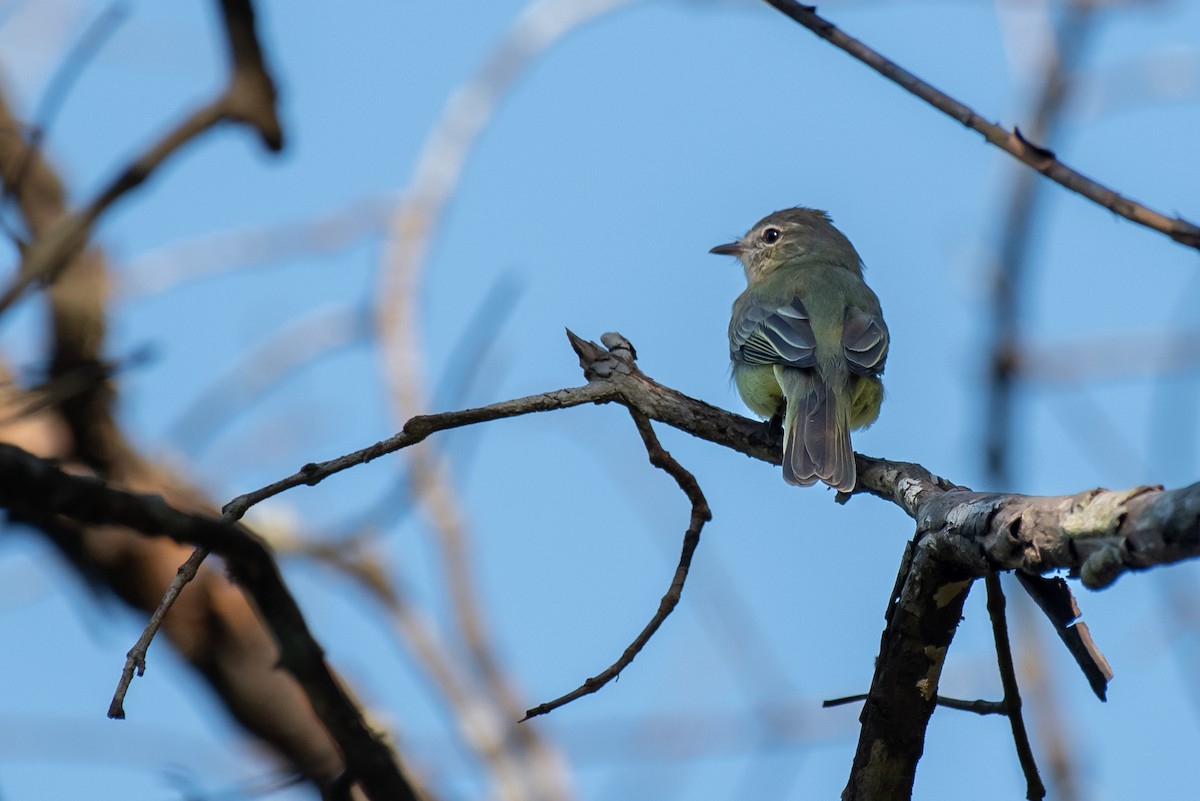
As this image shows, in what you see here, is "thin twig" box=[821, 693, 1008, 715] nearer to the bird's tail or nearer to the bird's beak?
the bird's tail

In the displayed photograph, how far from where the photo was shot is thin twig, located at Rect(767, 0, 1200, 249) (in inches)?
82.4

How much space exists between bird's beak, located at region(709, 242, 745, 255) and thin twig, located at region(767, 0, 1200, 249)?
610 cm

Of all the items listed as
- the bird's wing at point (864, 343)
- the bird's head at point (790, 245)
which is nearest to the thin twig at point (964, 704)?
the bird's wing at point (864, 343)

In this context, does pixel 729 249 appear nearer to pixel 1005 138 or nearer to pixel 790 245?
pixel 790 245

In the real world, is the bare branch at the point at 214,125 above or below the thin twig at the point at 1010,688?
above

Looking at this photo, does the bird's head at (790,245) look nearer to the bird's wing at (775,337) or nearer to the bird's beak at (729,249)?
the bird's beak at (729,249)

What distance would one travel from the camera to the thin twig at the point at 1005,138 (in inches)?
82.4

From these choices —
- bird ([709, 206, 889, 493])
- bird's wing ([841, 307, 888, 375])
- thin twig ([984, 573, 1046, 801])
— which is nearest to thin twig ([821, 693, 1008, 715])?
thin twig ([984, 573, 1046, 801])

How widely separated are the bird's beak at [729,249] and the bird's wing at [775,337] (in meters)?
1.83

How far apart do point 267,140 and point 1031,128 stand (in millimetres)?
3926

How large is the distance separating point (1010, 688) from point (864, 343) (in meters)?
3.59

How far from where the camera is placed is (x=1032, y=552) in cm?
253

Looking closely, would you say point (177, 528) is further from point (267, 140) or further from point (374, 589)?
point (374, 589)

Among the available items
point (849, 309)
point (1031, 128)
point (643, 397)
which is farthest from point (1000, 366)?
point (643, 397)
